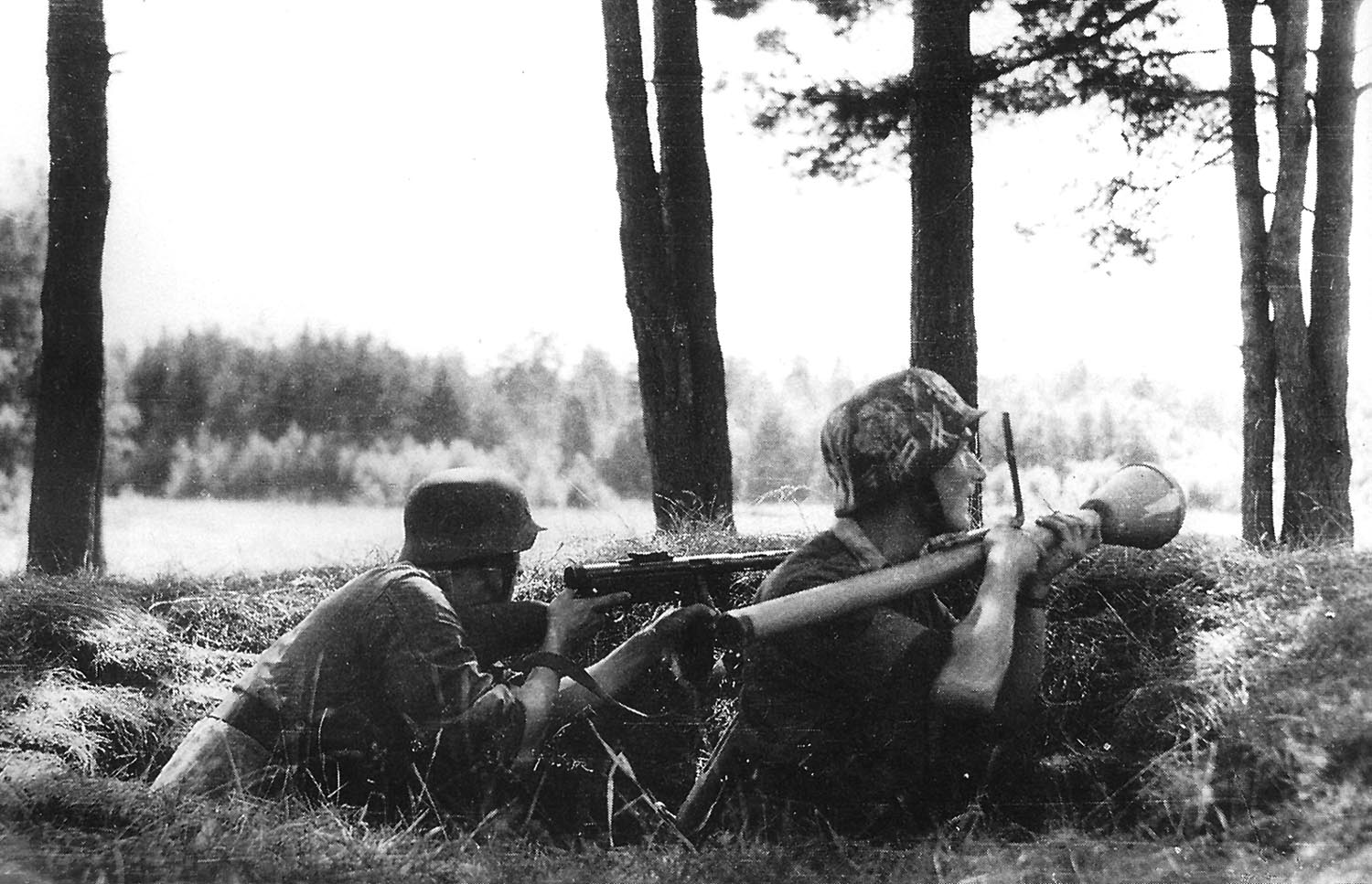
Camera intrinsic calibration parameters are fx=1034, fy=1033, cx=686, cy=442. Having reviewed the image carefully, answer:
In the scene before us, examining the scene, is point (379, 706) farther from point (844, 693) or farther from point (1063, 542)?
point (1063, 542)

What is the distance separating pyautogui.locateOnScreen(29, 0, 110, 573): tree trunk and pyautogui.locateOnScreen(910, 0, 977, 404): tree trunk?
3.82 meters

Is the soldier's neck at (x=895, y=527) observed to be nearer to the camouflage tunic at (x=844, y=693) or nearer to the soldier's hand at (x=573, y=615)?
the camouflage tunic at (x=844, y=693)

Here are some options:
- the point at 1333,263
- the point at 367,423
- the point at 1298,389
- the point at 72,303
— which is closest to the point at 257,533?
the point at 367,423

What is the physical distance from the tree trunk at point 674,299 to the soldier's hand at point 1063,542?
2.06 m

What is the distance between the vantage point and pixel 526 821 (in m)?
3.96

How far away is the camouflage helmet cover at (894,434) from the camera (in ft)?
11.6

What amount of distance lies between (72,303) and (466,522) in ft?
7.74

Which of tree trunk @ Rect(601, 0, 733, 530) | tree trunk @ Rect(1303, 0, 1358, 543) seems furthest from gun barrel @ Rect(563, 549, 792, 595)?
tree trunk @ Rect(1303, 0, 1358, 543)

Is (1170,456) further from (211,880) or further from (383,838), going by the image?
(211,880)

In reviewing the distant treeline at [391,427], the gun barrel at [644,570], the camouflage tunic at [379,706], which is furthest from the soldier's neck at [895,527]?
the camouflage tunic at [379,706]

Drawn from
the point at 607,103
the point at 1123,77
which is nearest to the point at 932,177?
the point at 1123,77

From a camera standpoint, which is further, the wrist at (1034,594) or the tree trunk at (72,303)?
the tree trunk at (72,303)

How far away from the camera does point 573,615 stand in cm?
394

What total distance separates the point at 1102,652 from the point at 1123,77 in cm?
270
